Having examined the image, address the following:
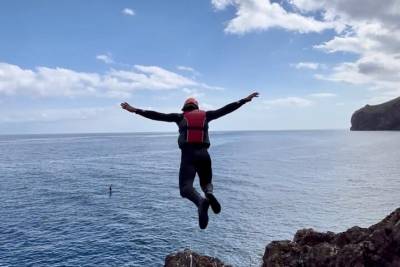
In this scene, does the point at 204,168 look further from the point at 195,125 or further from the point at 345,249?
the point at 345,249

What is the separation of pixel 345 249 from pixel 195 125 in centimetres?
1866

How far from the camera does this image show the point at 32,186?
88500 mm

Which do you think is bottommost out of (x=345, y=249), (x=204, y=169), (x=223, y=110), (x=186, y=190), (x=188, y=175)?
(x=345, y=249)

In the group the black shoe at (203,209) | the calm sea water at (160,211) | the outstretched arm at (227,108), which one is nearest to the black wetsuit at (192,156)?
the outstretched arm at (227,108)

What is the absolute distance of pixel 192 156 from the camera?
10523 mm

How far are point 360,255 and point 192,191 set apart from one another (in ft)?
57.5

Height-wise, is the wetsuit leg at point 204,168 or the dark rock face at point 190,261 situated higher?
the wetsuit leg at point 204,168

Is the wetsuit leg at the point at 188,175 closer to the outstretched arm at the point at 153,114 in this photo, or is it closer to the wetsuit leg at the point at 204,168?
the wetsuit leg at the point at 204,168

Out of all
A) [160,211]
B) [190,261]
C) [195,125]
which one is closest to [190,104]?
[195,125]

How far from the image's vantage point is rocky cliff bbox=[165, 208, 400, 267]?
23.0 metres

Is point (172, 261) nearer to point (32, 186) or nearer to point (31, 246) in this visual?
point (31, 246)

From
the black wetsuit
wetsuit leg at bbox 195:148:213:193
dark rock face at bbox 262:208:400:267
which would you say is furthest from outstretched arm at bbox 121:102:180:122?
dark rock face at bbox 262:208:400:267

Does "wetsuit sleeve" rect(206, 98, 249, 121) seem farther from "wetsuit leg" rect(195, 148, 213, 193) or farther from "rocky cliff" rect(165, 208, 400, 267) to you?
"rocky cliff" rect(165, 208, 400, 267)

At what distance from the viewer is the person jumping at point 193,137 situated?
10414 millimetres
